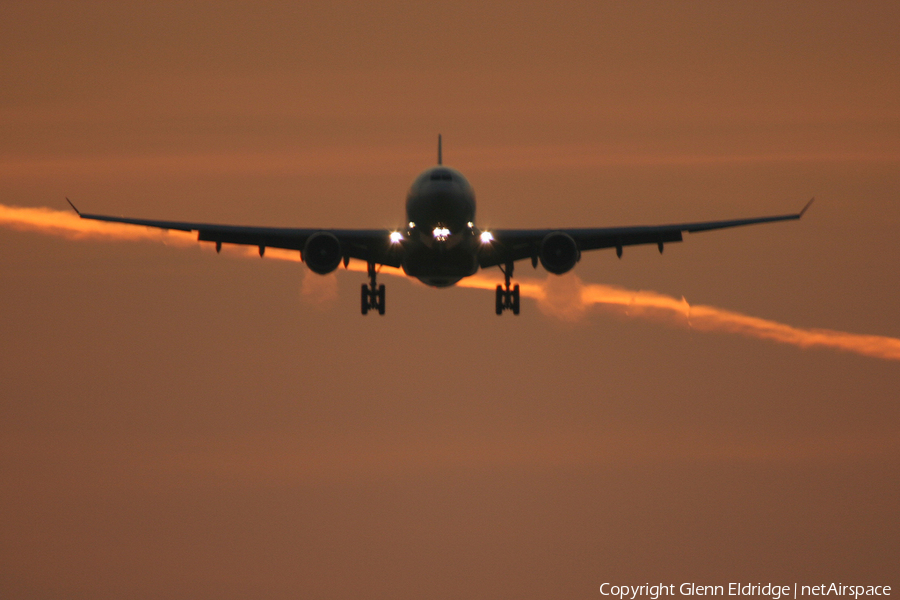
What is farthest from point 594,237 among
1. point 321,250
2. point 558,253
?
point 321,250

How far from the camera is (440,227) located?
57.5 meters

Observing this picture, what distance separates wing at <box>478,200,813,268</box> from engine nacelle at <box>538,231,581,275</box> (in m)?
0.60

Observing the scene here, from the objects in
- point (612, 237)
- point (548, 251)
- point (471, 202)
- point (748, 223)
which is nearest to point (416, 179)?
point (471, 202)

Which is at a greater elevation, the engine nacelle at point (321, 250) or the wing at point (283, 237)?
the wing at point (283, 237)

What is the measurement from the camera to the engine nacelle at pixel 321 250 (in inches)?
2335

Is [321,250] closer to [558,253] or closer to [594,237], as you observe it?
[558,253]

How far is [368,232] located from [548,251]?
743cm

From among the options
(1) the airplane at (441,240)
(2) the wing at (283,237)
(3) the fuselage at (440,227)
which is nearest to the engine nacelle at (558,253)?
(1) the airplane at (441,240)

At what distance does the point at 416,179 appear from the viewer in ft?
193

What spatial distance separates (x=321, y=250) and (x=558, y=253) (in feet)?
31.4

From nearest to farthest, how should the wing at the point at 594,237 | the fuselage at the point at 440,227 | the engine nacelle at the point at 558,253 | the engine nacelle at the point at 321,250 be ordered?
the fuselage at the point at 440,227
the engine nacelle at the point at 321,250
the engine nacelle at the point at 558,253
the wing at the point at 594,237

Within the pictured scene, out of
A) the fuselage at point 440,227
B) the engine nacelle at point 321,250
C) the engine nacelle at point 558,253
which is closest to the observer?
the fuselage at point 440,227

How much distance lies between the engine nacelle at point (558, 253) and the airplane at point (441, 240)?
4cm

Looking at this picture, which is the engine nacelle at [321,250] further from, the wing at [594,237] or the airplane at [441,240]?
the wing at [594,237]
